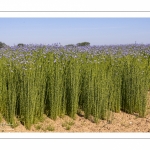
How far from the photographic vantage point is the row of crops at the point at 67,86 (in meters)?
5.00

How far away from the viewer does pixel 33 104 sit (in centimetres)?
495

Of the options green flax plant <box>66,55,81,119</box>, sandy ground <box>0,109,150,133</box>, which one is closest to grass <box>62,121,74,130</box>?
sandy ground <box>0,109,150,133</box>

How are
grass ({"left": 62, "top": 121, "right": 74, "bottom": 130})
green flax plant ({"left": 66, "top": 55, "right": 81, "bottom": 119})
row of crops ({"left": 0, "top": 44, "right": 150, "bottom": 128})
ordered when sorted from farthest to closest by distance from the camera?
green flax plant ({"left": 66, "top": 55, "right": 81, "bottom": 119}) → grass ({"left": 62, "top": 121, "right": 74, "bottom": 130}) → row of crops ({"left": 0, "top": 44, "right": 150, "bottom": 128})

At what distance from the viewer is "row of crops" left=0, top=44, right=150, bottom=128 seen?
5.00 metres

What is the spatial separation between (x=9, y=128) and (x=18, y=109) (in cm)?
49

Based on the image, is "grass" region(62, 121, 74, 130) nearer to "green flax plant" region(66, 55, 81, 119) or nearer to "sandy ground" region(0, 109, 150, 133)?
"sandy ground" region(0, 109, 150, 133)

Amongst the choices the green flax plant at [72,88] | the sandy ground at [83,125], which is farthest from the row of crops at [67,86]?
the sandy ground at [83,125]

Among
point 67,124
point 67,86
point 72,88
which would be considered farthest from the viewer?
point 67,86

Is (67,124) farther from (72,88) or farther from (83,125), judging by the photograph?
(72,88)

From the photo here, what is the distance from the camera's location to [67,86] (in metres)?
5.52

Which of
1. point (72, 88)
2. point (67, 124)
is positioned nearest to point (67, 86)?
point (72, 88)

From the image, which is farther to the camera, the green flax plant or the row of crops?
the green flax plant

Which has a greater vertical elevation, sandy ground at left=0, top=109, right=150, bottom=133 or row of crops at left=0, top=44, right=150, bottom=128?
row of crops at left=0, top=44, right=150, bottom=128
